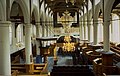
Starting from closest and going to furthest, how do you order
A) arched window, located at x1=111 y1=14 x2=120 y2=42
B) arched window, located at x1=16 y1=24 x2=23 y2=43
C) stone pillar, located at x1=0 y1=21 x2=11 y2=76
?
stone pillar, located at x1=0 y1=21 x2=11 y2=76 < arched window, located at x1=16 y1=24 x2=23 y2=43 < arched window, located at x1=111 y1=14 x2=120 y2=42

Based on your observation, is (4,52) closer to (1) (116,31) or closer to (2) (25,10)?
(2) (25,10)

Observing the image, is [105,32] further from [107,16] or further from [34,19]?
[34,19]

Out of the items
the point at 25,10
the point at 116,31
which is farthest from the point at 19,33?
the point at 116,31

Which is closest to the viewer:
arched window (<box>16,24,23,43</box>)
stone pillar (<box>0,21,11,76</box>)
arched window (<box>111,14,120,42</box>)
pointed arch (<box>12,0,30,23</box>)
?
stone pillar (<box>0,21,11,76</box>)

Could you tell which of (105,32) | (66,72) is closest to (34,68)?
(66,72)

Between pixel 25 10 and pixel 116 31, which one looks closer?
A: pixel 25 10

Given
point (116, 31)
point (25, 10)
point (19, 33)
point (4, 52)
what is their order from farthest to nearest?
point (116, 31), point (19, 33), point (25, 10), point (4, 52)

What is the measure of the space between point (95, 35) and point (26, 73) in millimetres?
9659

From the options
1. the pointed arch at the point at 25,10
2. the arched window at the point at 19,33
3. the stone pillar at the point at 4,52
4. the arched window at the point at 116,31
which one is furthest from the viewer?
the arched window at the point at 116,31

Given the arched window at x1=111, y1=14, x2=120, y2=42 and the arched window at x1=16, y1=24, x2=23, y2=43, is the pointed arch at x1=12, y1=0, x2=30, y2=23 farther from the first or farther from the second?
the arched window at x1=111, y1=14, x2=120, y2=42

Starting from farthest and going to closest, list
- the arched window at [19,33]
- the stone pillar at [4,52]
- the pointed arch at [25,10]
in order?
1. the arched window at [19,33]
2. the pointed arch at [25,10]
3. the stone pillar at [4,52]

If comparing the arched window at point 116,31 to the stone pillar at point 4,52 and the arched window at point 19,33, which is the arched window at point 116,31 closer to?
the arched window at point 19,33

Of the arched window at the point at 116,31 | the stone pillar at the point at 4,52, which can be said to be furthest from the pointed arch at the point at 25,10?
the arched window at the point at 116,31

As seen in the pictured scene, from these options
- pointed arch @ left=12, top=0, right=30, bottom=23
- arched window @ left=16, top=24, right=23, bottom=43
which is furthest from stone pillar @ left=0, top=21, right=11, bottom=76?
arched window @ left=16, top=24, right=23, bottom=43
